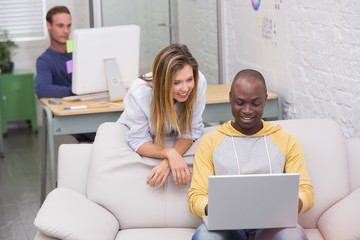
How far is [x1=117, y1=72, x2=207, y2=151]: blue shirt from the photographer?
11.0 feet

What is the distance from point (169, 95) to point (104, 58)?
1.25m

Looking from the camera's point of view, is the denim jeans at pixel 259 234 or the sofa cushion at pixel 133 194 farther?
the sofa cushion at pixel 133 194

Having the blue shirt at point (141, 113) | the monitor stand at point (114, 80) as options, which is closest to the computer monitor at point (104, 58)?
the monitor stand at point (114, 80)

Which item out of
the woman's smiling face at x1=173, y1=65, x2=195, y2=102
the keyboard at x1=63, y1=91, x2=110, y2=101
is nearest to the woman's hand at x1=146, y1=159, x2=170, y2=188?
the woman's smiling face at x1=173, y1=65, x2=195, y2=102

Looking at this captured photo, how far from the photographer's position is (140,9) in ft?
20.1

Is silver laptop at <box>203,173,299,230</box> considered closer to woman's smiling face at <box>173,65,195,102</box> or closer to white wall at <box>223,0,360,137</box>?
woman's smiling face at <box>173,65,195,102</box>

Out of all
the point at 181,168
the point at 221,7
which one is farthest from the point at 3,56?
the point at 181,168

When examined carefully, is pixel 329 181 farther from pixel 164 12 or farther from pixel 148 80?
pixel 164 12

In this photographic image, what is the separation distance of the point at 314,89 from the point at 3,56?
3.66 meters

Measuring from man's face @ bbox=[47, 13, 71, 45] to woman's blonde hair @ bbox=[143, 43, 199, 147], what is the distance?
1.77m

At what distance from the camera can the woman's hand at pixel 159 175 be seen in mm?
3262

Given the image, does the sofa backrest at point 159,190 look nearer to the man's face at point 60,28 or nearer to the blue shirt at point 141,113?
the blue shirt at point 141,113

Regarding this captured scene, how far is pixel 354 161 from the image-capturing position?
3.37 meters

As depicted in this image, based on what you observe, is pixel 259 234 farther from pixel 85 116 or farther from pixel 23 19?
pixel 23 19
